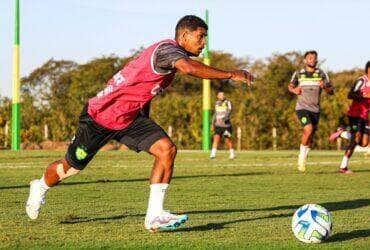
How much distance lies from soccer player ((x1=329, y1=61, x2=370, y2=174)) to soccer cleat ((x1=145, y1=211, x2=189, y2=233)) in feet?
30.6

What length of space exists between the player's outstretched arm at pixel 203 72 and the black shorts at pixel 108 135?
2.73ft

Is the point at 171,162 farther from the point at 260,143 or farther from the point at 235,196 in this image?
the point at 260,143

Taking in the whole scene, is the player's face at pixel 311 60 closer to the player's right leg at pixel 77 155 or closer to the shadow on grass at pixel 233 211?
the shadow on grass at pixel 233 211

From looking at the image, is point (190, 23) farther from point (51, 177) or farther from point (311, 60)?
point (311, 60)

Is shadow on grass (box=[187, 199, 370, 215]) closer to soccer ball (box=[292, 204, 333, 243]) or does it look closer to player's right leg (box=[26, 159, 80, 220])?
player's right leg (box=[26, 159, 80, 220])

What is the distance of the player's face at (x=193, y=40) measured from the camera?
23.7ft

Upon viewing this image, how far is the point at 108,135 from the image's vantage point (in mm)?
7547

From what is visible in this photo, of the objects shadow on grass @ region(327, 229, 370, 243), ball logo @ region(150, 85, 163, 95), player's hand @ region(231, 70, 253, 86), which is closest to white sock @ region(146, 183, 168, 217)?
ball logo @ region(150, 85, 163, 95)

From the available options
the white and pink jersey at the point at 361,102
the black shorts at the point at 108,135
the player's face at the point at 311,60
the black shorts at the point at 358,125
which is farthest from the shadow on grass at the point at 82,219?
the black shorts at the point at 358,125

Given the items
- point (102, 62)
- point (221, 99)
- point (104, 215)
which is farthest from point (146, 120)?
point (102, 62)

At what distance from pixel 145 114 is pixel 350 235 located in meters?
2.16

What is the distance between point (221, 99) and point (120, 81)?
18229 mm

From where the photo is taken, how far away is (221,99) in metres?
25.4

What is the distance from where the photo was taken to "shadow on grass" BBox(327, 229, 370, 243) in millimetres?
6664
